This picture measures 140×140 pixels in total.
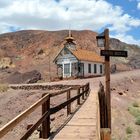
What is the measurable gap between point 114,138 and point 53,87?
65.7 ft

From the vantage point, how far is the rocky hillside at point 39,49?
89.4 meters

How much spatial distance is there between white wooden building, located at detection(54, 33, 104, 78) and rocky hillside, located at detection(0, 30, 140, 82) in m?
19.6

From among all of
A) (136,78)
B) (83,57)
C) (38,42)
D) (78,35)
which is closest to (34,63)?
(38,42)

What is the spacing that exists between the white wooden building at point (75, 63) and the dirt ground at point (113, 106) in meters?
8.77

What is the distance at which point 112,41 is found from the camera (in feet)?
417

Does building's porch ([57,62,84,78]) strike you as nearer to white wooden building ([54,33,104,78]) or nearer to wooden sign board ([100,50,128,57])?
white wooden building ([54,33,104,78])

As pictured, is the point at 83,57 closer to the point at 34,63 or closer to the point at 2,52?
the point at 34,63

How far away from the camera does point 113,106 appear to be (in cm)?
2720

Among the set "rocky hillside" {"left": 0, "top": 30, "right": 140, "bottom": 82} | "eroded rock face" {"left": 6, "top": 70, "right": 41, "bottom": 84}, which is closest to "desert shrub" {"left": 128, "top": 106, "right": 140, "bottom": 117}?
"eroded rock face" {"left": 6, "top": 70, "right": 41, "bottom": 84}

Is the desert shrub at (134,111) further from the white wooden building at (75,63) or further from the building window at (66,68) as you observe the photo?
the building window at (66,68)

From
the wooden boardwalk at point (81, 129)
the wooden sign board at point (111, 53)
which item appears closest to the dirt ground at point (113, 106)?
the wooden boardwalk at point (81, 129)

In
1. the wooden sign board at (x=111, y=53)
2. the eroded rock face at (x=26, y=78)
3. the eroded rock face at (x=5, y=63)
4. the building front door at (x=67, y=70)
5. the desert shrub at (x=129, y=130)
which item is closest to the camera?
the wooden sign board at (x=111, y=53)

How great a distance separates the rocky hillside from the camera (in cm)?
8938

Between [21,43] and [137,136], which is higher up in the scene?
[21,43]
